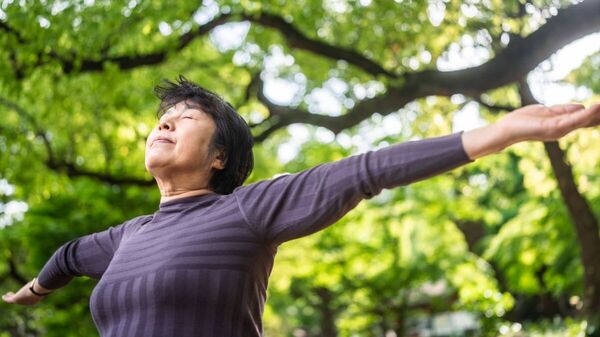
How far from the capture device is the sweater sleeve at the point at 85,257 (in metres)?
2.71

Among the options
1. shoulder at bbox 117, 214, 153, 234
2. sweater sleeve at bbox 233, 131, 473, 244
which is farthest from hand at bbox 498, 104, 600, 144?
shoulder at bbox 117, 214, 153, 234

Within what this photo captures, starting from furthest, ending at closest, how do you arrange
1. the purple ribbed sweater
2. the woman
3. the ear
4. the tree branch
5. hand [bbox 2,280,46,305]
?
the tree branch
hand [bbox 2,280,46,305]
the ear
the purple ribbed sweater
the woman

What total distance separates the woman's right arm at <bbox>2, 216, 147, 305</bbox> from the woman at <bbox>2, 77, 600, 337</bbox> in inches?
5.9

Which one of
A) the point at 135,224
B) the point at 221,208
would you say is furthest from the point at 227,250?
the point at 135,224

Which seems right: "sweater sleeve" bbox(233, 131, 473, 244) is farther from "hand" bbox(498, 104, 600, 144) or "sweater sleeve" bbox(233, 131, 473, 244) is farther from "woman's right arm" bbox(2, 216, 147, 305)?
"woman's right arm" bbox(2, 216, 147, 305)

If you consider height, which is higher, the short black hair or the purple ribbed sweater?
the short black hair

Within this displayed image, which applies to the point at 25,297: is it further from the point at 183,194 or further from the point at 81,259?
the point at 183,194

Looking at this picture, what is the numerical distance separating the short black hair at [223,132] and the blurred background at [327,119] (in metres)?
3.83

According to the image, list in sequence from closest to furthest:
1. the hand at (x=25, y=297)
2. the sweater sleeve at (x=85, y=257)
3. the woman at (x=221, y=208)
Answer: the woman at (x=221, y=208) → the sweater sleeve at (x=85, y=257) → the hand at (x=25, y=297)

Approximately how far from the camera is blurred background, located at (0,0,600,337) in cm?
796

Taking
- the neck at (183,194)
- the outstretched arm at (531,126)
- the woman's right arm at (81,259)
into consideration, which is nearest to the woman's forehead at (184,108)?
the neck at (183,194)

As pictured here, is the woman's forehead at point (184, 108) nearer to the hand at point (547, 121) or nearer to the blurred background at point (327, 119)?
the hand at point (547, 121)

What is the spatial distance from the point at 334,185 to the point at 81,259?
125cm

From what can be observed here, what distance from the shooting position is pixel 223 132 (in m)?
2.49
